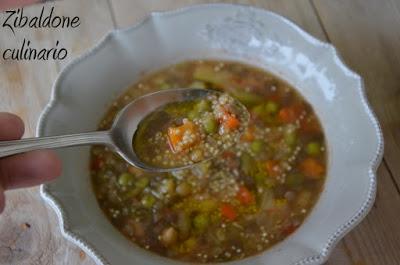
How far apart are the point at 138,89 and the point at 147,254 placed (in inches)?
25.6

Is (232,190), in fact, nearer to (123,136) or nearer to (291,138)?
(291,138)

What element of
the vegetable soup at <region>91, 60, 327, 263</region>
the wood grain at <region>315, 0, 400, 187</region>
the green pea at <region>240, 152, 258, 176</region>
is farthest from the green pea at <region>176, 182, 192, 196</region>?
the wood grain at <region>315, 0, 400, 187</region>

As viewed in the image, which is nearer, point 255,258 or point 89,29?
point 255,258

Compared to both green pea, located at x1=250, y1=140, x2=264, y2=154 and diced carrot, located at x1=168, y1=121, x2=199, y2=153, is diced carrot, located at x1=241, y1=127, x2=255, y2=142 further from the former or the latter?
diced carrot, located at x1=168, y1=121, x2=199, y2=153

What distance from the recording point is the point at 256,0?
7.09 ft

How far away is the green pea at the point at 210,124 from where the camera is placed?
1738 millimetres

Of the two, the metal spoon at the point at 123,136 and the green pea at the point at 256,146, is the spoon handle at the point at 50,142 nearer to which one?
the metal spoon at the point at 123,136

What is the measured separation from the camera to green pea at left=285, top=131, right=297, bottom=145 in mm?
1858

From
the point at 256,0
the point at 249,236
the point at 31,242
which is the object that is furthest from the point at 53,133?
the point at 256,0

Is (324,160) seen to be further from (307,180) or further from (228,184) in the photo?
(228,184)

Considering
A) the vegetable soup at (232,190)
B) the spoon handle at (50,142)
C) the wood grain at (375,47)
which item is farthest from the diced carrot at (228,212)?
the wood grain at (375,47)

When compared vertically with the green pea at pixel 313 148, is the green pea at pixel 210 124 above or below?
above

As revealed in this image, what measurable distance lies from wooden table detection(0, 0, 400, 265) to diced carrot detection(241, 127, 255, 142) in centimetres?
46

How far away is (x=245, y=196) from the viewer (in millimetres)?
1768
